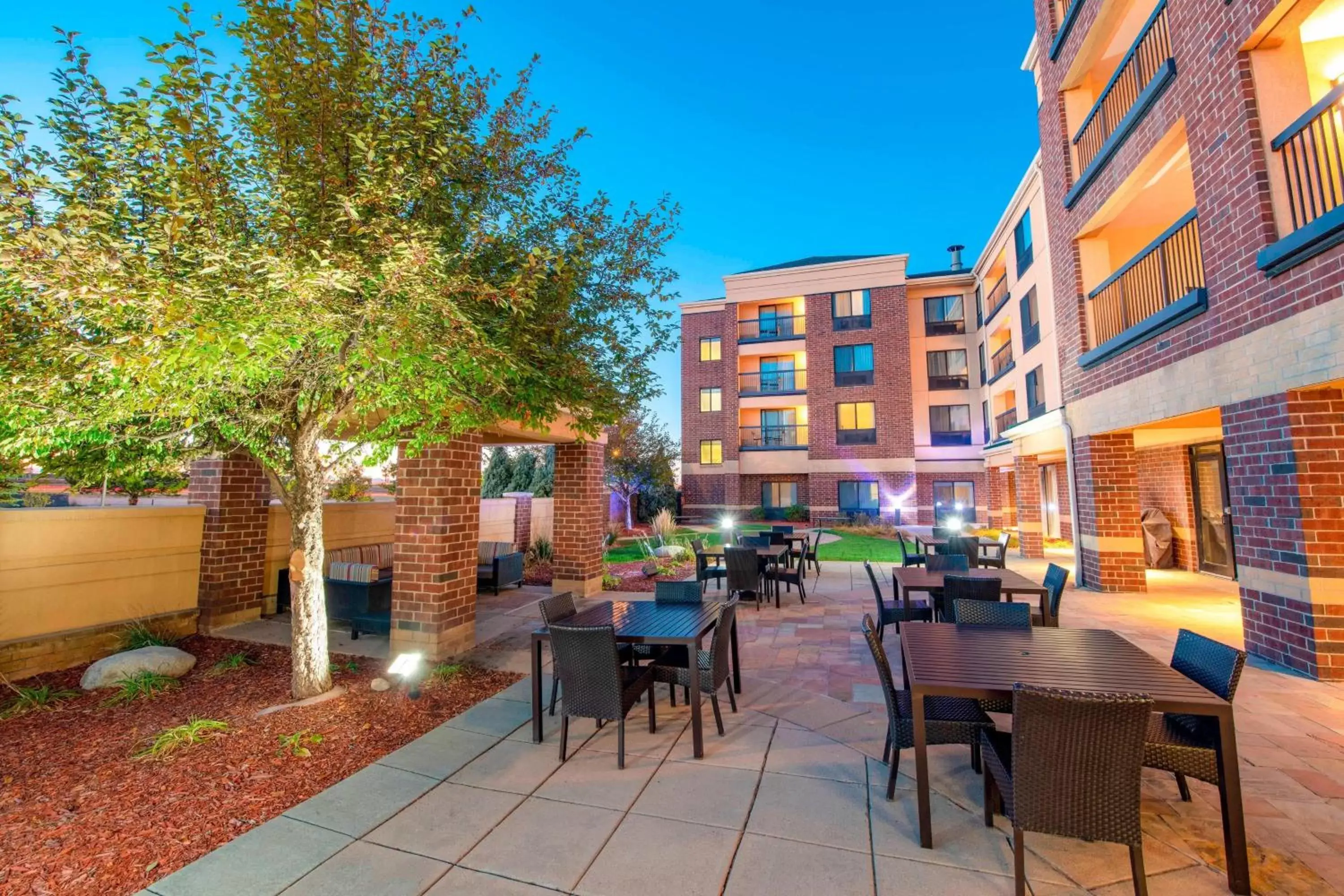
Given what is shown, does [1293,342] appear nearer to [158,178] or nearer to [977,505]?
[158,178]

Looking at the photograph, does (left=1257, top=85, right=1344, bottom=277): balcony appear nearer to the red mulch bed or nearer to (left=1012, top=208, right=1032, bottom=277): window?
the red mulch bed

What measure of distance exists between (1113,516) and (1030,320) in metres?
8.80

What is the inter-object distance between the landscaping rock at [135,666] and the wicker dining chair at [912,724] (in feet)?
20.3

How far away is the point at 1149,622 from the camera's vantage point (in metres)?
6.84

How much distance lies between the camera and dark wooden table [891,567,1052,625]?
199 inches

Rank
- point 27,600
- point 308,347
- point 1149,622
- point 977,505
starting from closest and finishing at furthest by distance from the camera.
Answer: point 308,347 → point 27,600 → point 1149,622 → point 977,505

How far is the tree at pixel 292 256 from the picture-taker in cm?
276

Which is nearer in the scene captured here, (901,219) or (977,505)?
(977,505)

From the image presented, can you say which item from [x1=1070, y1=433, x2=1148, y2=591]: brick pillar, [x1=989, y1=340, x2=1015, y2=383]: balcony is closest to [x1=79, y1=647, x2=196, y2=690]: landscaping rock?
[x1=1070, y1=433, x2=1148, y2=591]: brick pillar

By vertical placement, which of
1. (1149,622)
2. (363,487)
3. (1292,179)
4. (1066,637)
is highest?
(1292,179)

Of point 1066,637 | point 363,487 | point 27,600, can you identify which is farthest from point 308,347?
point 363,487

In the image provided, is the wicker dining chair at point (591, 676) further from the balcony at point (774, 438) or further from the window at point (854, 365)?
the window at point (854, 365)

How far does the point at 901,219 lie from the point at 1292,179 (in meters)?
96.0

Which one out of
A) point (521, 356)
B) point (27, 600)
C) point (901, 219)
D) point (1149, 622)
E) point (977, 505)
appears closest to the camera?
point (521, 356)
